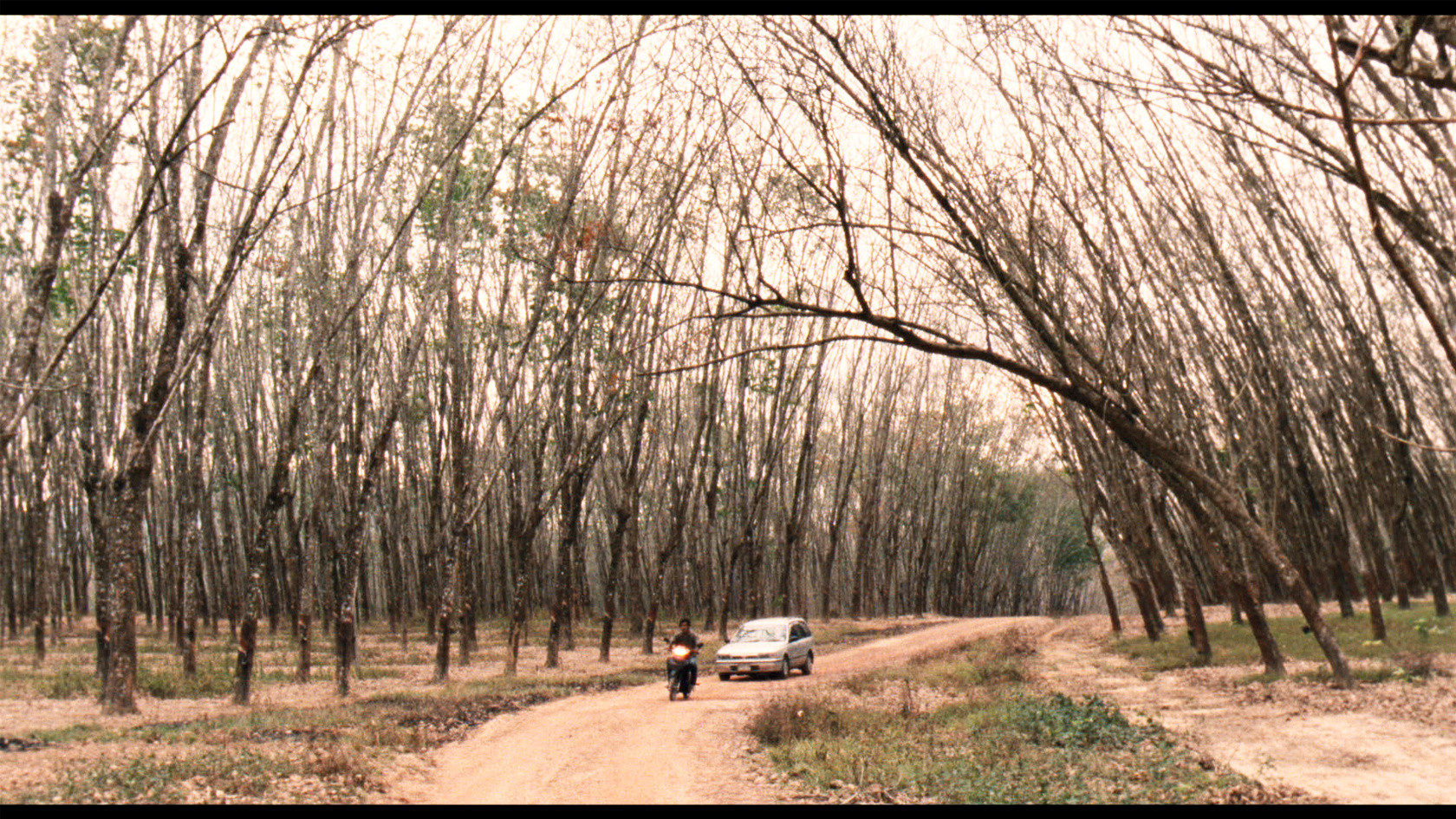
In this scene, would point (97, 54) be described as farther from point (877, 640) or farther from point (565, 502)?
point (877, 640)

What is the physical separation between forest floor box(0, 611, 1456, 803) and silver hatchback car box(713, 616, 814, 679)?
1380mm

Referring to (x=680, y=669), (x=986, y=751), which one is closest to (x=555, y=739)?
(x=680, y=669)

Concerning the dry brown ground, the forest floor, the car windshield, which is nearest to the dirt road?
the forest floor

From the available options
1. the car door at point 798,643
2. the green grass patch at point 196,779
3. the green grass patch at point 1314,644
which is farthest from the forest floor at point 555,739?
the car door at point 798,643

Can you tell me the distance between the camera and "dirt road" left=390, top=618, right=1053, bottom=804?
7.86 meters

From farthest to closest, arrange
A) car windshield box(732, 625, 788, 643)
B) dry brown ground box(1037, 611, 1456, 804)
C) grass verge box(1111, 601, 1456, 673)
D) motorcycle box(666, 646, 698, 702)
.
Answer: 1. car windshield box(732, 625, 788, 643)
2. motorcycle box(666, 646, 698, 702)
3. grass verge box(1111, 601, 1456, 673)
4. dry brown ground box(1037, 611, 1456, 804)

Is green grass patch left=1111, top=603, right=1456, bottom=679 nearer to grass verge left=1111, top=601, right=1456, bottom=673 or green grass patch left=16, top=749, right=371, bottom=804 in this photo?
grass verge left=1111, top=601, right=1456, bottom=673

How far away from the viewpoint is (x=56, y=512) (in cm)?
2795

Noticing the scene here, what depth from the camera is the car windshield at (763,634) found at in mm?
19656

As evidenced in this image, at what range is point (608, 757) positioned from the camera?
9.67 meters

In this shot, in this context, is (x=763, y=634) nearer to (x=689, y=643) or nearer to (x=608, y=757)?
(x=689, y=643)

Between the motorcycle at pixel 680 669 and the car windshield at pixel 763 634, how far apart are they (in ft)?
15.1

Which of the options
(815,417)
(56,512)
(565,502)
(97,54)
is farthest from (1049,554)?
(97,54)

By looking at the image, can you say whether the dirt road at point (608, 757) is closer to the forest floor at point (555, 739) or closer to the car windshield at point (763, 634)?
the forest floor at point (555, 739)
